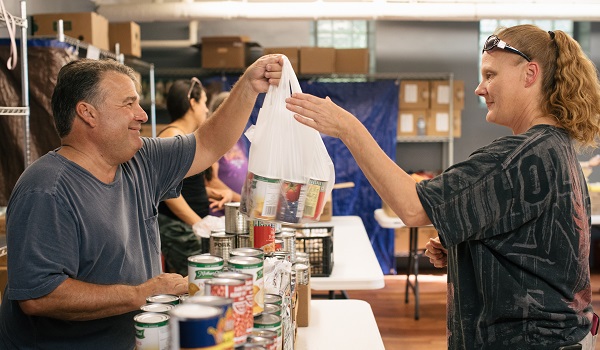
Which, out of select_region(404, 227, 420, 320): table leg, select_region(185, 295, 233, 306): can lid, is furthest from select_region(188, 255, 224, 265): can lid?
select_region(404, 227, 420, 320): table leg

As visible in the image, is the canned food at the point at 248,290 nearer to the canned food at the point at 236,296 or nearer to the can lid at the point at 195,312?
the canned food at the point at 236,296

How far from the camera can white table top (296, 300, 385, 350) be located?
2.00 meters

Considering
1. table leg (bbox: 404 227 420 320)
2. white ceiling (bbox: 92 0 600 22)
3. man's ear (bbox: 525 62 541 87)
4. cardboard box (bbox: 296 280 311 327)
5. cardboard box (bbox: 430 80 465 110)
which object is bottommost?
table leg (bbox: 404 227 420 320)

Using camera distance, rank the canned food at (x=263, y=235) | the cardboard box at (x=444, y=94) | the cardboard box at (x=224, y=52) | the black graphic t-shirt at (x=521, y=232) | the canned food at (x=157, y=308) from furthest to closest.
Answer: the cardboard box at (x=444, y=94), the cardboard box at (x=224, y=52), the canned food at (x=263, y=235), the black graphic t-shirt at (x=521, y=232), the canned food at (x=157, y=308)

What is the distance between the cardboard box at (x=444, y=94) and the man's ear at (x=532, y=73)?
5.09 m

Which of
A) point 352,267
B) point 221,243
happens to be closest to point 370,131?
point 352,267

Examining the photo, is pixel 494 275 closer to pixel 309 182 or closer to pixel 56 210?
pixel 309 182

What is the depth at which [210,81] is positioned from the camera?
6.67 metres

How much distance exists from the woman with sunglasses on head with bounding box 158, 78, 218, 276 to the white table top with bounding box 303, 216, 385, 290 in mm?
823

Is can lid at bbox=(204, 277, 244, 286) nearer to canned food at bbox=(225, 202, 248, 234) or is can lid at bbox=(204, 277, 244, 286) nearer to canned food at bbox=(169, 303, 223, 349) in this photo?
canned food at bbox=(169, 303, 223, 349)

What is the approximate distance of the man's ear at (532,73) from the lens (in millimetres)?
1637

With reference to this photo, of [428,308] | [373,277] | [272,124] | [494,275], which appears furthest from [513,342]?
[428,308]

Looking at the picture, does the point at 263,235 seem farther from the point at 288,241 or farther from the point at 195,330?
the point at 195,330

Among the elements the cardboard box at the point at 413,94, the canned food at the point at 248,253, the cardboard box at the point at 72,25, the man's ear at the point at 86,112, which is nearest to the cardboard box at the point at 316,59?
the cardboard box at the point at 413,94
